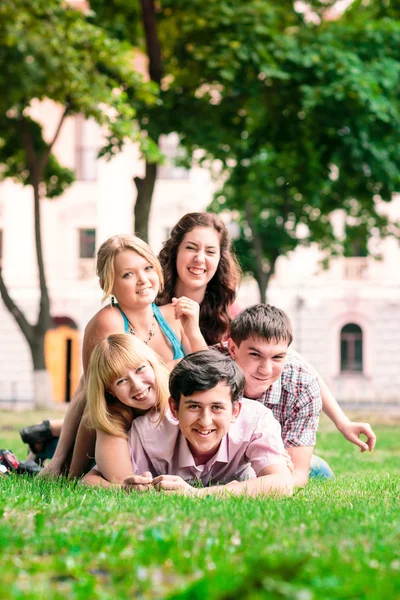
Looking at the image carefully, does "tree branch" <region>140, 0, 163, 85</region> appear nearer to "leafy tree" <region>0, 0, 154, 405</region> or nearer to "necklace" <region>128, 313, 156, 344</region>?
"leafy tree" <region>0, 0, 154, 405</region>

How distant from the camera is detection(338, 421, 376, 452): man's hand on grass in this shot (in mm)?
5781

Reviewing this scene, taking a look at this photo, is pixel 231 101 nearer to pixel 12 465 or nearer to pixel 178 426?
pixel 12 465

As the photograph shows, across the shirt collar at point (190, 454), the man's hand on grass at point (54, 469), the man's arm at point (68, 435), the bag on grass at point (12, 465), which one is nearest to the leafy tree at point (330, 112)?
the bag on grass at point (12, 465)

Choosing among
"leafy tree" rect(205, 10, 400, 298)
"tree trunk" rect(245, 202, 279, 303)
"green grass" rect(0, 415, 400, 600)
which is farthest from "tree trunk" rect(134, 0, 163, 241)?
"green grass" rect(0, 415, 400, 600)

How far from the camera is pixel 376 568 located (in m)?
2.94

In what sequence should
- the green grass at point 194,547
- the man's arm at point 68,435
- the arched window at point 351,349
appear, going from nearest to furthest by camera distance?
the green grass at point 194,547
the man's arm at point 68,435
the arched window at point 351,349

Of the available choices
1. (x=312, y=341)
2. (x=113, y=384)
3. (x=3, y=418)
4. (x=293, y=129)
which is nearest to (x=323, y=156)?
(x=293, y=129)

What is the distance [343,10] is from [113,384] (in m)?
15.4

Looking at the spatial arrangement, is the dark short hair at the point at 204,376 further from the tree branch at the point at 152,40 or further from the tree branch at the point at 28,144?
the tree branch at the point at 28,144

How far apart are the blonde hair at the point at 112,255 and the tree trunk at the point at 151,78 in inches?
397

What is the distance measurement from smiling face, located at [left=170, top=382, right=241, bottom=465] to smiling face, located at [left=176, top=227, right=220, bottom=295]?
5.66 feet

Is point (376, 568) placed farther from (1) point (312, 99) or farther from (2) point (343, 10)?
(2) point (343, 10)

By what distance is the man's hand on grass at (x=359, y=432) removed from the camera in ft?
19.0

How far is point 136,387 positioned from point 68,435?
1.04 m
